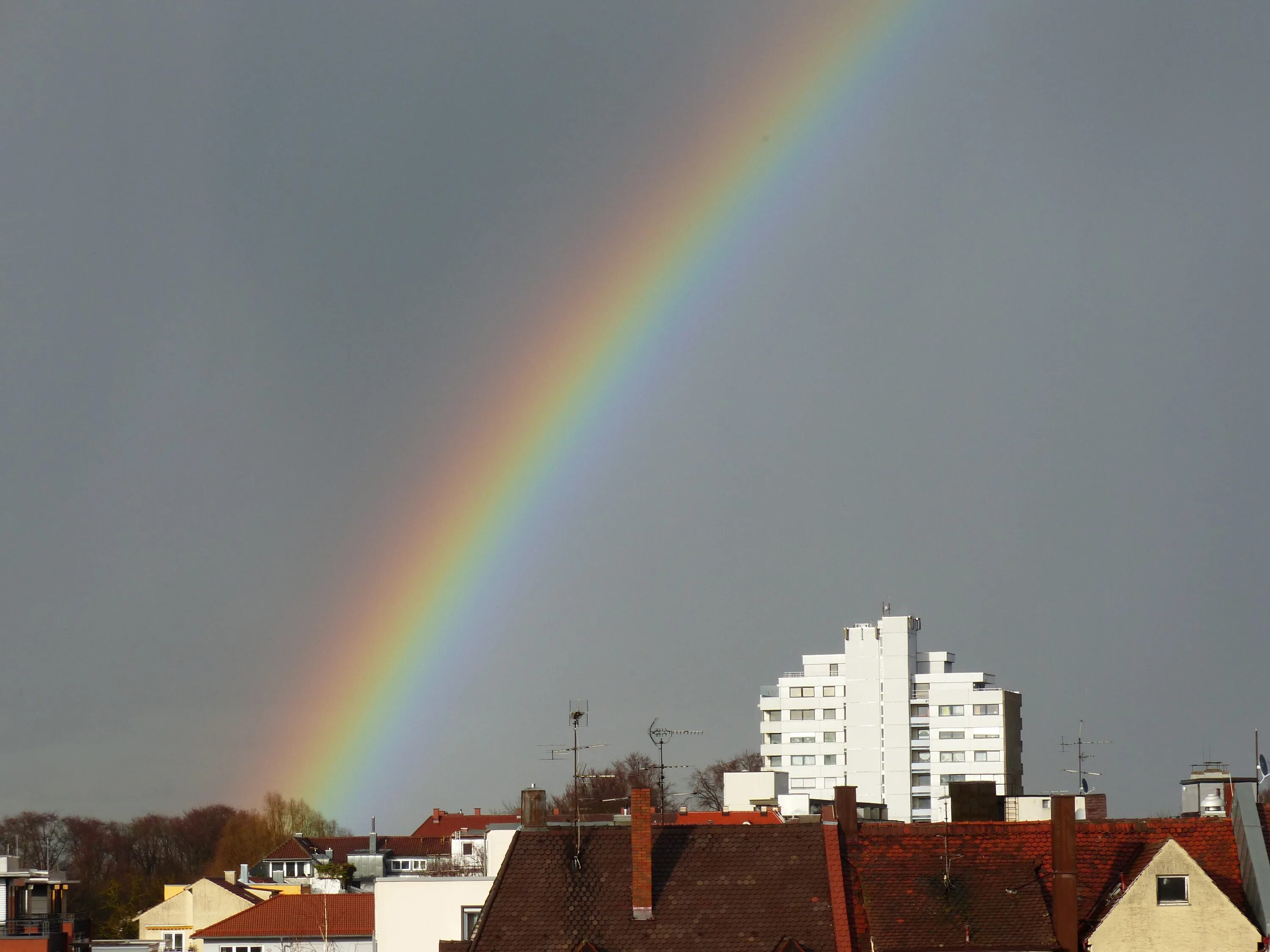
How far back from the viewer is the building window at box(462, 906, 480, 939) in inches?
2203

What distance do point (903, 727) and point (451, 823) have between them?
52740 millimetres

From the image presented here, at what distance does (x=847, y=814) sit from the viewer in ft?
151

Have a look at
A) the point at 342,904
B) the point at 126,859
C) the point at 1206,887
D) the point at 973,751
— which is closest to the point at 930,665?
the point at 973,751

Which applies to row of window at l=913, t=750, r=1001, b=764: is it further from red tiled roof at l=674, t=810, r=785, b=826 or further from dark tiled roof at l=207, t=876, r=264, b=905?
dark tiled roof at l=207, t=876, r=264, b=905

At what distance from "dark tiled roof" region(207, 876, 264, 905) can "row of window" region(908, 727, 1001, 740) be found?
90.9 metres

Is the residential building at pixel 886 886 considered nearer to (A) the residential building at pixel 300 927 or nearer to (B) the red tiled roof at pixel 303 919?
(A) the residential building at pixel 300 927

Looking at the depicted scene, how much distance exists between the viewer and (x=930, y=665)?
7569 inches

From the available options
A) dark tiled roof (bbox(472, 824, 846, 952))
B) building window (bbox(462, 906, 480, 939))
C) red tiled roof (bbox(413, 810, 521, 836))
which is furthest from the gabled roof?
dark tiled roof (bbox(472, 824, 846, 952))

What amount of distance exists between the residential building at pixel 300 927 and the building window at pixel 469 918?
2414 cm

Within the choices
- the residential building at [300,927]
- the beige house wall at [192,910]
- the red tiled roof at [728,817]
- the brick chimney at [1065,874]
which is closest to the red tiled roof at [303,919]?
the residential building at [300,927]

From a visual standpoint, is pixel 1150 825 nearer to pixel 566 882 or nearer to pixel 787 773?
pixel 566 882

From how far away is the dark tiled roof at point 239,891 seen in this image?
115 metres

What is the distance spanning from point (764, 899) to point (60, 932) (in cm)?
5609

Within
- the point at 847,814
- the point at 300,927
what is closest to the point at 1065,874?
the point at 847,814
